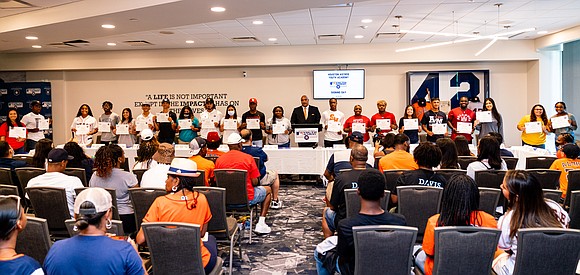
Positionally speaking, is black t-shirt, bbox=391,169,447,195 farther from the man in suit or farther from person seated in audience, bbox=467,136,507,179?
the man in suit

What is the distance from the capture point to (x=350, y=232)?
9.39ft

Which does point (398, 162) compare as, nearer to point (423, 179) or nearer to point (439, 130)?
point (423, 179)

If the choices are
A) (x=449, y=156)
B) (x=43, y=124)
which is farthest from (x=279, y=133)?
(x=43, y=124)

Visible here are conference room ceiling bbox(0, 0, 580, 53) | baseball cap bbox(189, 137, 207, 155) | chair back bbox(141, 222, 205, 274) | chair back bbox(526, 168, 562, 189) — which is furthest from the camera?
conference room ceiling bbox(0, 0, 580, 53)

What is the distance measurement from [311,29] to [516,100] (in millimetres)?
6184

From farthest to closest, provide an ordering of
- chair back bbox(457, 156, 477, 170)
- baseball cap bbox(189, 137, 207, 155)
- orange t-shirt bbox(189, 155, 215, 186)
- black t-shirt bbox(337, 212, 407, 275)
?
1. chair back bbox(457, 156, 477, 170)
2. baseball cap bbox(189, 137, 207, 155)
3. orange t-shirt bbox(189, 155, 215, 186)
4. black t-shirt bbox(337, 212, 407, 275)

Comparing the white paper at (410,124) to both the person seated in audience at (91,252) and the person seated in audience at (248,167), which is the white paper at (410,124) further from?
the person seated in audience at (91,252)

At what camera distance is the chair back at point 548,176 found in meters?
4.86

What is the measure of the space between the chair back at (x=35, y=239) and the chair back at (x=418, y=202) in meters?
2.74

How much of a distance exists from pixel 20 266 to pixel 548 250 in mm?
2700

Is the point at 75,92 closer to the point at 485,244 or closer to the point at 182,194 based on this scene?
the point at 182,194

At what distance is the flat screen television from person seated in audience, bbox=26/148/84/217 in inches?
332

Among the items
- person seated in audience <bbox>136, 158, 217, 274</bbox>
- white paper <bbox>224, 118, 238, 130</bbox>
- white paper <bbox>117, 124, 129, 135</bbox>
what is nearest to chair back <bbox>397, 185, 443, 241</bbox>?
person seated in audience <bbox>136, 158, 217, 274</bbox>

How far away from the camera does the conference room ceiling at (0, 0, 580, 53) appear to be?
6.58 m
